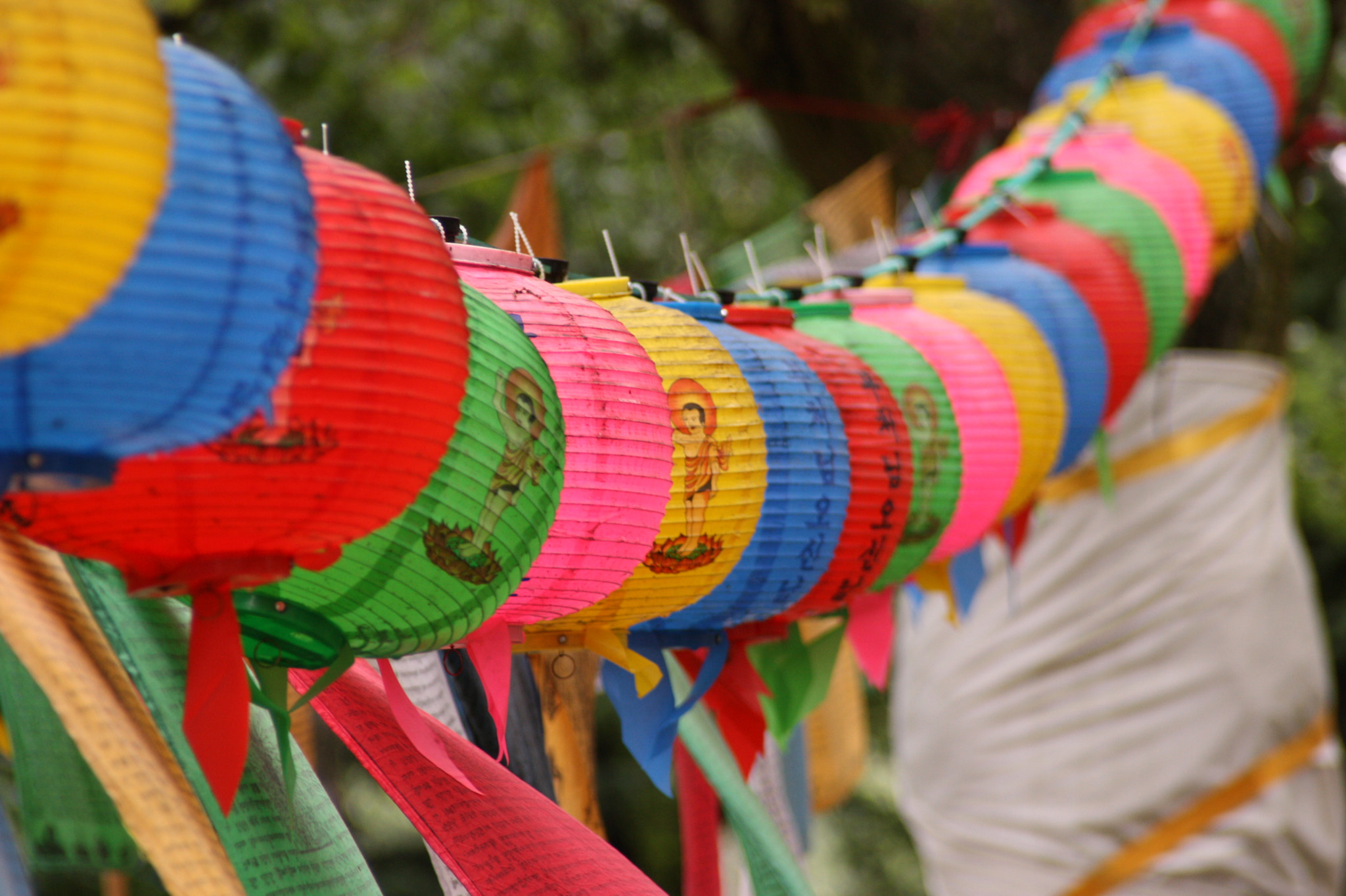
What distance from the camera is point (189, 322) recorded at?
556 mm

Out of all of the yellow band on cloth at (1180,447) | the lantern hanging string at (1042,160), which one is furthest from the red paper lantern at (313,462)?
the yellow band on cloth at (1180,447)

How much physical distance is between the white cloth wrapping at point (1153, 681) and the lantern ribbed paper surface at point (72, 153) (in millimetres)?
2201

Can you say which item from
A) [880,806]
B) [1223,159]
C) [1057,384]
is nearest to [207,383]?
[1057,384]

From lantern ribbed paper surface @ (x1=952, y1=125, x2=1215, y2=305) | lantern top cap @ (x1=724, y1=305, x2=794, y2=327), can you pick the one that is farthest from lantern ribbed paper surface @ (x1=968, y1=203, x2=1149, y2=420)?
lantern top cap @ (x1=724, y1=305, x2=794, y2=327)

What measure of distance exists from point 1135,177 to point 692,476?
1227 mm

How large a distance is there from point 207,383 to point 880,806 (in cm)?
518

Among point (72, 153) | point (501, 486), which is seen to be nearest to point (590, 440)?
point (501, 486)

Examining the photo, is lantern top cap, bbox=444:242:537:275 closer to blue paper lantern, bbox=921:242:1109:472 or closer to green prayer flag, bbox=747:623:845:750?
green prayer flag, bbox=747:623:845:750

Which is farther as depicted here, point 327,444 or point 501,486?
point 501,486

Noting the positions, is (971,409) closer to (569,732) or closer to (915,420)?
(915,420)

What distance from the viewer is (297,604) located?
2.47 ft

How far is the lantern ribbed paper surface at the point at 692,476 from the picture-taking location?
0.96 m

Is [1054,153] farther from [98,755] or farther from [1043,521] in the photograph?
[98,755]

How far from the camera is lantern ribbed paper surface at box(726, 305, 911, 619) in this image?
112 cm
